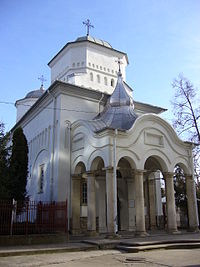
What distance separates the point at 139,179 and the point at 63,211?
4.52 metres

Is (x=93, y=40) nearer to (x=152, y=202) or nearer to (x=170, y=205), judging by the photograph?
(x=152, y=202)

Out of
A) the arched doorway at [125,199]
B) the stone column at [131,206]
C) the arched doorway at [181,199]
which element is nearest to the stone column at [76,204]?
the arched doorway at [125,199]

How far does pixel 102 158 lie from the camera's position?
16578mm

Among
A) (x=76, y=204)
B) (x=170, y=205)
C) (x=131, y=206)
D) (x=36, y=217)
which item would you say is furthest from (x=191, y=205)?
(x=36, y=217)

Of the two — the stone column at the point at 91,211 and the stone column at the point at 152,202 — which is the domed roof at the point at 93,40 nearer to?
the stone column at the point at 152,202

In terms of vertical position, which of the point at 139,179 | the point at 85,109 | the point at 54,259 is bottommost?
the point at 54,259

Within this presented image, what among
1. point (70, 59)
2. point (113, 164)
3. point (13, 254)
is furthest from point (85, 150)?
point (70, 59)

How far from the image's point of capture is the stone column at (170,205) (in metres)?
17.4

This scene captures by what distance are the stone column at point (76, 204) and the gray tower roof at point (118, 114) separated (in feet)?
12.1

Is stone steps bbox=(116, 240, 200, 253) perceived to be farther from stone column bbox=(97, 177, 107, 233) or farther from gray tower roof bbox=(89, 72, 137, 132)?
gray tower roof bbox=(89, 72, 137, 132)

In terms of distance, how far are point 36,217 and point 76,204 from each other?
3.67 m

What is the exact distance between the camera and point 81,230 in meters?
18.5

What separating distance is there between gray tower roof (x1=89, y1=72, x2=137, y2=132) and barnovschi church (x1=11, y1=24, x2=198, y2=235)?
6cm

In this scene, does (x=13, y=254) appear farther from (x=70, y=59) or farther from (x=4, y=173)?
(x=70, y=59)
